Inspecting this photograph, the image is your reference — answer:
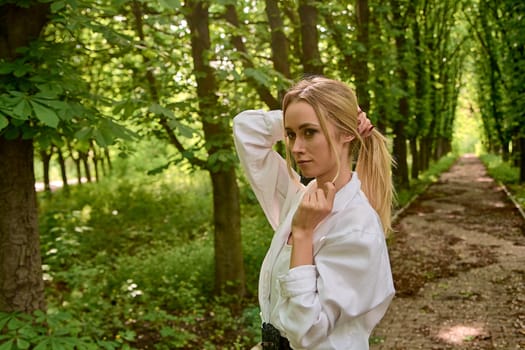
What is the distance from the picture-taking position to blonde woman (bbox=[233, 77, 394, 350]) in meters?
1.67

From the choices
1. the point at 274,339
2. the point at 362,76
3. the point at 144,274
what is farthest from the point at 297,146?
the point at 362,76

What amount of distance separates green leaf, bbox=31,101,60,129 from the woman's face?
1.93 metres

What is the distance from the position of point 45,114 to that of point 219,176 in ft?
14.3

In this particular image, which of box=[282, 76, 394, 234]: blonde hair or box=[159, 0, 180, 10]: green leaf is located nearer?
box=[282, 76, 394, 234]: blonde hair

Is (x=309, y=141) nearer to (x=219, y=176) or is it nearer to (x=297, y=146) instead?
(x=297, y=146)

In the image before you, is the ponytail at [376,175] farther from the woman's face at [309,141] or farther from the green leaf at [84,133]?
the green leaf at [84,133]

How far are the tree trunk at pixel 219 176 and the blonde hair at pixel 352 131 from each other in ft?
14.3

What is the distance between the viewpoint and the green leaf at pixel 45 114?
3.28 meters

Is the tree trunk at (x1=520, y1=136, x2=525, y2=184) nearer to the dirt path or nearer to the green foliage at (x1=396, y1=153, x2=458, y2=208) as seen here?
the green foliage at (x1=396, y1=153, x2=458, y2=208)

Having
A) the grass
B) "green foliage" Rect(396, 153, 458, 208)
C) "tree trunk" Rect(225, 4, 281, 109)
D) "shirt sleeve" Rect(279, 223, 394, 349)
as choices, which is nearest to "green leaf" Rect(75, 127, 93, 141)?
the grass

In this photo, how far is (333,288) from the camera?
1656mm

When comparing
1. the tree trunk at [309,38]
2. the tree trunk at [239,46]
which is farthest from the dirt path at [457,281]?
the tree trunk at [309,38]

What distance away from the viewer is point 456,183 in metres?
22.7

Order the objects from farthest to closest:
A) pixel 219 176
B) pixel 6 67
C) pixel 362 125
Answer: pixel 219 176, pixel 6 67, pixel 362 125
